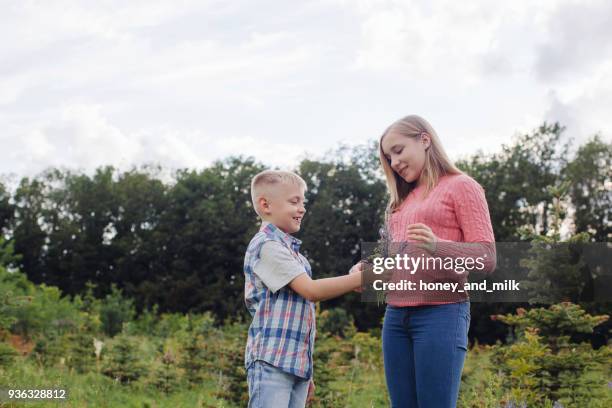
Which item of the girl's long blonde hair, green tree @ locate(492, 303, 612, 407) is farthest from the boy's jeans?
green tree @ locate(492, 303, 612, 407)

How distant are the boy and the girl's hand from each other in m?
0.27

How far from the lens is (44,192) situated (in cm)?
3231

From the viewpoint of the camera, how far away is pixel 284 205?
9.30 feet

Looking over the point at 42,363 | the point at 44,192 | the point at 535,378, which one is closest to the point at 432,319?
the point at 535,378

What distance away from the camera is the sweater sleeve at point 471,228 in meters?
2.56

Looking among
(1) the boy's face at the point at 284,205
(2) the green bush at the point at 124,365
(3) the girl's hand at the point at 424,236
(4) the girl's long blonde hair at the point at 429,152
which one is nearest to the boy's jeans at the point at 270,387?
(1) the boy's face at the point at 284,205

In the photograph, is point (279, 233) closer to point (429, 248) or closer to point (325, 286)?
point (325, 286)

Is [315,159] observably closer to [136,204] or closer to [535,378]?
[136,204]

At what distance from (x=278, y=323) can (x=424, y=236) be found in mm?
673

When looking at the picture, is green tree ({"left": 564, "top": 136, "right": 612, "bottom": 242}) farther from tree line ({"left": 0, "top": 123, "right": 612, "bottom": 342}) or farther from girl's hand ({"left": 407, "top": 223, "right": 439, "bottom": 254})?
girl's hand ({"left": 407, "top": 223, "right": 439, "bottom": 254})

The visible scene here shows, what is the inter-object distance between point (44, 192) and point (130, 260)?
648 cm

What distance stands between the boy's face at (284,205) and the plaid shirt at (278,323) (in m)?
0.04

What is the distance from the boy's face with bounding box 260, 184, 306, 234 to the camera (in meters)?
2.83

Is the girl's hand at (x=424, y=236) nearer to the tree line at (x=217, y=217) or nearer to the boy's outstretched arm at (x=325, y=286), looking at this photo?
the boy's outstretched arm at (x=325, y=286)
